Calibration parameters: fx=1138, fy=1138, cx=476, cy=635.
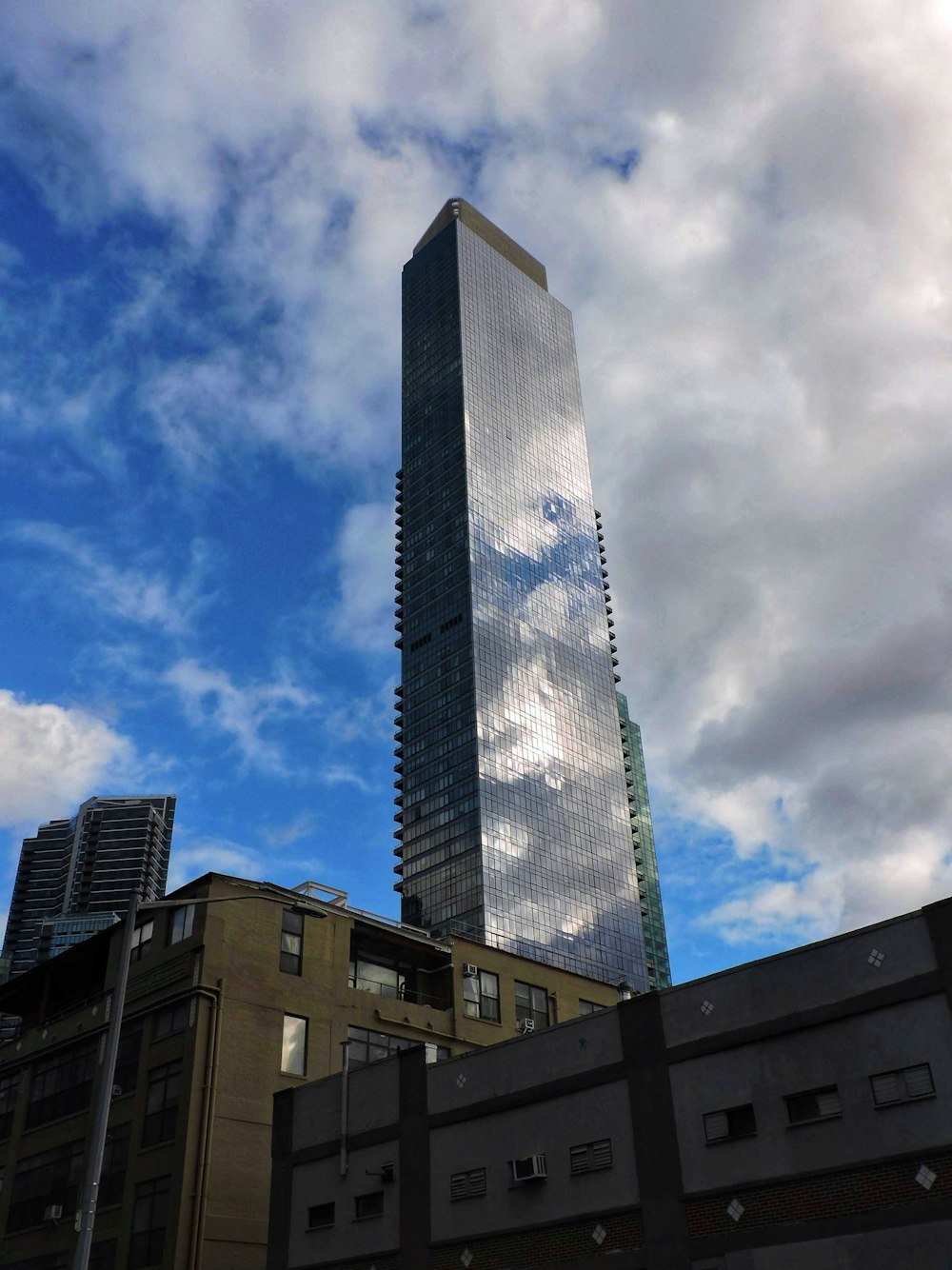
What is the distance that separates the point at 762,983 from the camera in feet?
96.7

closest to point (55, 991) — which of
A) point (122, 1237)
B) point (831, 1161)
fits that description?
point (122, 1237)

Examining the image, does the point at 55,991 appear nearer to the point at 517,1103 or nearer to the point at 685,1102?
the point at 517,1103

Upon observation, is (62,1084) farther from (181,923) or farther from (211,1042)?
(211,1042)

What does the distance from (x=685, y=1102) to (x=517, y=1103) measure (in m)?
6.39

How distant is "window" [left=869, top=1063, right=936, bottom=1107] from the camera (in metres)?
25.6

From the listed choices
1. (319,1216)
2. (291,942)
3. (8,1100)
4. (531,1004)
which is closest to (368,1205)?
(319,1216)

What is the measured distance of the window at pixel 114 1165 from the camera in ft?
154

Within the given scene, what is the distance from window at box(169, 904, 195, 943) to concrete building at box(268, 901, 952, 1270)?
13.4m

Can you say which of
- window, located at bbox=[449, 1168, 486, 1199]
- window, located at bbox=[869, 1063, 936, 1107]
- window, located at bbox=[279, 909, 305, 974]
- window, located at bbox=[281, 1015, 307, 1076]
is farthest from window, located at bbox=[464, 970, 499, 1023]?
window, located at bbox=[869, 1063, 936, 1107]

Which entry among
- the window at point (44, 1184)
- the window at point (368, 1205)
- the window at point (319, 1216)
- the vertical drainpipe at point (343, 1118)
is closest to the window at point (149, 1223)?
the window at point (44, 1184)

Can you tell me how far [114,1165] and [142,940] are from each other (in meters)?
9.54

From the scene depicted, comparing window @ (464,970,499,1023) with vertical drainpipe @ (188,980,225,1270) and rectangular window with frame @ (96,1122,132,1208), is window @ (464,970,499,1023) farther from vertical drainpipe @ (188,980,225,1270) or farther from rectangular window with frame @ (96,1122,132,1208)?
rectangular window with frame @ (96,1122,132,1208)

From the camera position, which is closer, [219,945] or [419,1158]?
[419,1158]

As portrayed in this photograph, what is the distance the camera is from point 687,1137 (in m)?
29.3
